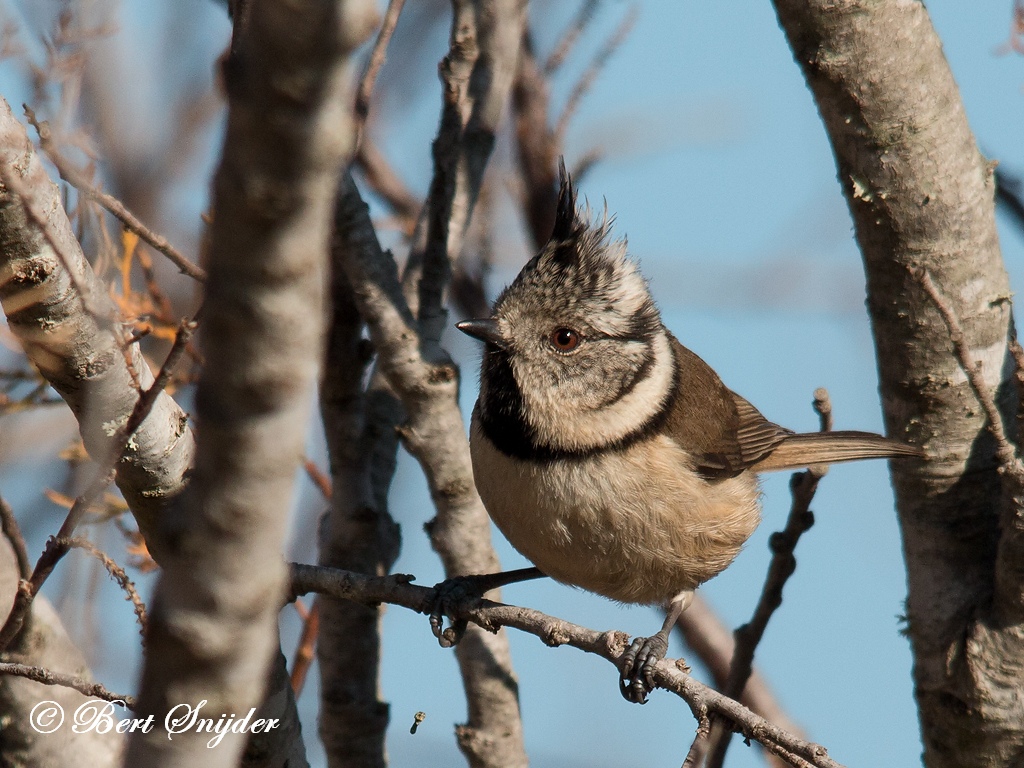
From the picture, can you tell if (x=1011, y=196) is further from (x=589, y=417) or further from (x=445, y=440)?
(x=445, y=440)

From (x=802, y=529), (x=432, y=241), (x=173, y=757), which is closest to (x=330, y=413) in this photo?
(x=432, y=241)

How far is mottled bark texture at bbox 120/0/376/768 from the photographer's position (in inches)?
44.3

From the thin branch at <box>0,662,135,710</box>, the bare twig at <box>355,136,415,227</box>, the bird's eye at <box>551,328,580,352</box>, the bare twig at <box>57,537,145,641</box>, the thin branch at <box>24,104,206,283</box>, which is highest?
the bare twig at <box>355,136,415,227</box>

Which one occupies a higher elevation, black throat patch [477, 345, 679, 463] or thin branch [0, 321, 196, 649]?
black throat patch [477, 345, 679, 463]

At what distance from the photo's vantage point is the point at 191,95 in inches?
191

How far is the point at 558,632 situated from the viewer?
2545 millimetres

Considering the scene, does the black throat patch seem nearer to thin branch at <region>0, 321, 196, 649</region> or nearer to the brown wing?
the brown wing

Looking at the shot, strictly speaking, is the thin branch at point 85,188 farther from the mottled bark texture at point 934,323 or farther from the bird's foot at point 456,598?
the mottled bark texture at point 934,323

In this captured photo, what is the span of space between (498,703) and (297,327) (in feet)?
8.46

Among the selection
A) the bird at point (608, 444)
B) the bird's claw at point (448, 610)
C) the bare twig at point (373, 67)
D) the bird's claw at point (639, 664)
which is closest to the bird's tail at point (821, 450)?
the bird at point (608, 444)

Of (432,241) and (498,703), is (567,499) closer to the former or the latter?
(498,703)

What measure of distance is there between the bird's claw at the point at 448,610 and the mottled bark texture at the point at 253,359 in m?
1.57

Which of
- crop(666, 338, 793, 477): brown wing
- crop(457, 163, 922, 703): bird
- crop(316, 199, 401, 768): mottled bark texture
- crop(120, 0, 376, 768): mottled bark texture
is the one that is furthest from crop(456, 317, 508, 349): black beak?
crop(120, 0, 376, 768): mottled bark texture

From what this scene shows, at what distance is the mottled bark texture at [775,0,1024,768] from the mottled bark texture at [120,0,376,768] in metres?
2.32
